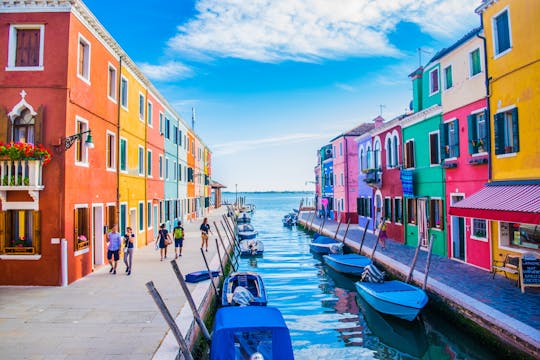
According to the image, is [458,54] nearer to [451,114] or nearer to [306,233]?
[451,114]

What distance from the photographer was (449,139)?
678 inches

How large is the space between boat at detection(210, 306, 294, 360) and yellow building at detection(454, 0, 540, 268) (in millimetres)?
7231

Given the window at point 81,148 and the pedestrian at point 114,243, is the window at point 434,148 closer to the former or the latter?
the pedestrian at point 114,243

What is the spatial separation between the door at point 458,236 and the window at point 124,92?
15268 mm

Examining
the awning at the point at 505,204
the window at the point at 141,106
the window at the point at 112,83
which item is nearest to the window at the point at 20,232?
the window at the point at 112,83

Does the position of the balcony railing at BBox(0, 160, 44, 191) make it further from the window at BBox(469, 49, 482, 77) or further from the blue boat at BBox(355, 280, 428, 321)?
the window at BBox(469, 49, 482, 77)

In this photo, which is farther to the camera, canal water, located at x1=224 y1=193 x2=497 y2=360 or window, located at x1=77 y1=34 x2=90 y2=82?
window, located at x1=77 y1=34 x2=90 y2=82

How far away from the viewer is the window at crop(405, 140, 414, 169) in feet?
68.2

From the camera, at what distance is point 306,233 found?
125 feet

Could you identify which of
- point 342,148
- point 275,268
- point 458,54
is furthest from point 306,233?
point 458,54

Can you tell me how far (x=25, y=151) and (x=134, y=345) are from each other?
716 cm

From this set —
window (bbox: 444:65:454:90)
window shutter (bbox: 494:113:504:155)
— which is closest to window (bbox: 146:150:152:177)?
window (bbox: 444:65:454:90)

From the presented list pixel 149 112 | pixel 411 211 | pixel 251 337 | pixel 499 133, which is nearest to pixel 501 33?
pixel 499 133

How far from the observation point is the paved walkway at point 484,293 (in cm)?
862
